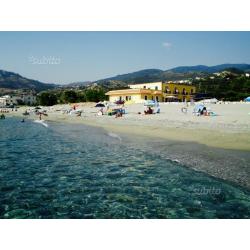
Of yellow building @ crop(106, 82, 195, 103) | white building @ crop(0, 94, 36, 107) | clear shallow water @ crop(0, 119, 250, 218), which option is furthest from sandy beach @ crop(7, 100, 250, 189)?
white building @ crop(0, 94, 36, 107)

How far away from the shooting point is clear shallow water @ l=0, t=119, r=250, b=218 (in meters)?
7.91

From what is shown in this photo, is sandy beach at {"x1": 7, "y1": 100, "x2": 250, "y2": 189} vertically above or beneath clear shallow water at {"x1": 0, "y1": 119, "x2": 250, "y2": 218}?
above

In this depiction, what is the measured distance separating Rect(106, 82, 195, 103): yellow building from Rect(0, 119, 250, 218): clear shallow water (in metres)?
46.7

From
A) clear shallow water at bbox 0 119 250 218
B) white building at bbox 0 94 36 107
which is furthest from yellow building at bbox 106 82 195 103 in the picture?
white building at bbox 0 94 36 107

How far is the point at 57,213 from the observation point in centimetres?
779

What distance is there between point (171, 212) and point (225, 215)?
1289mm
